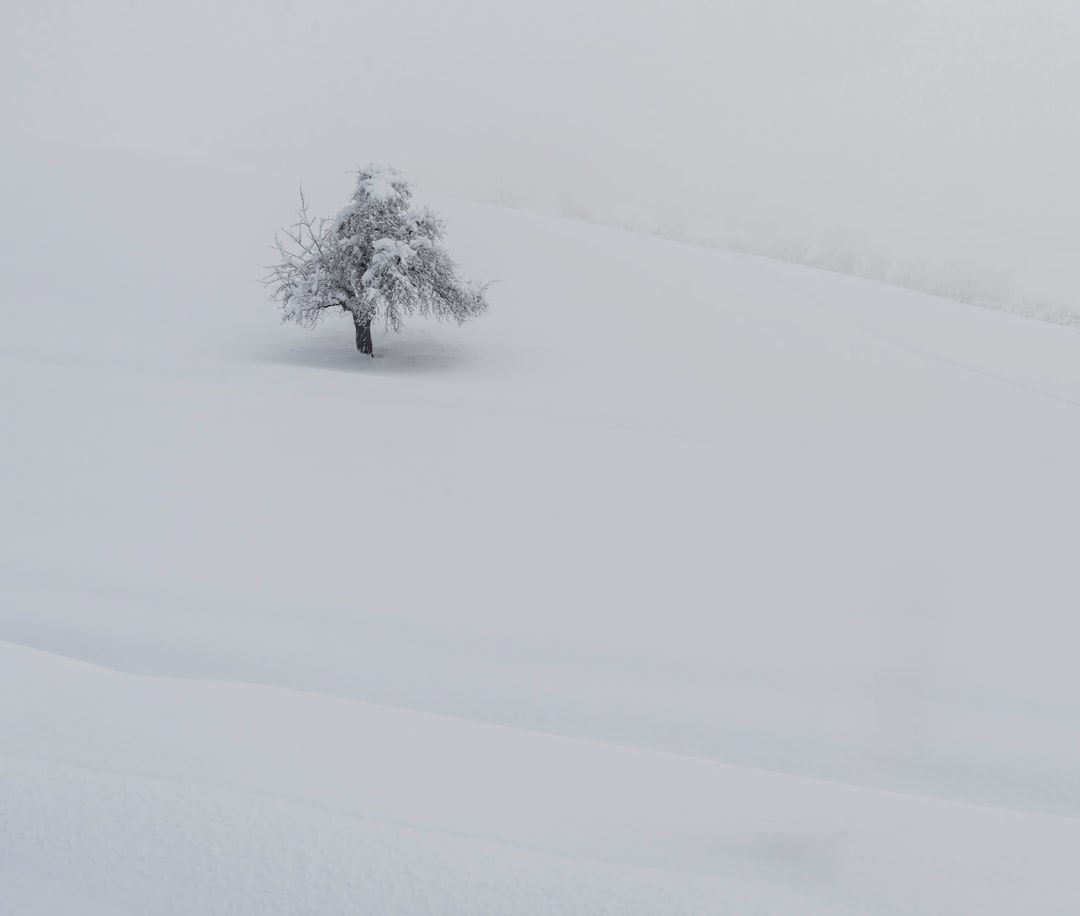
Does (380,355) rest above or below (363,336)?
below

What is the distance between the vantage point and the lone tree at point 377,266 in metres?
13.9

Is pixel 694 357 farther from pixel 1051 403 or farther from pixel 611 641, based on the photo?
pixel 611 641

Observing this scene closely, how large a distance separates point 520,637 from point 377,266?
9948 mm

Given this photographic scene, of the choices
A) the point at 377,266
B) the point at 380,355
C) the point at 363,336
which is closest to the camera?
the point at 377,266

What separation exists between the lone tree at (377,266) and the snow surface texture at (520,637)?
3.11 feet

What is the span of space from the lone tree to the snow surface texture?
37.3 inches

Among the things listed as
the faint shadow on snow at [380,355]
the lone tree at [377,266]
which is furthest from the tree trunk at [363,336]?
the faint shadow on snow at [380,355]

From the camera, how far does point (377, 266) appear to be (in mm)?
13883

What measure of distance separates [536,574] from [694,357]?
32.6ft

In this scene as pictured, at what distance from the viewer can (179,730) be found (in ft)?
9.57

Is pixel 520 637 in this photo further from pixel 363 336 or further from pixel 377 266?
pixel 363 336

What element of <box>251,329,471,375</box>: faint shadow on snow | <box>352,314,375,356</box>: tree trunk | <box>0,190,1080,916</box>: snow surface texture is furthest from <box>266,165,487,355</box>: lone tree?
<box>0,190,1080,916</box>: snow surface texture

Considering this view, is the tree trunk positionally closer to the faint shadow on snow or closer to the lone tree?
the lone tree

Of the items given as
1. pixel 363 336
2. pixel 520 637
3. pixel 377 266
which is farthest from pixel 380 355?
pixel 520 637
